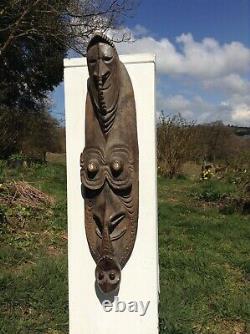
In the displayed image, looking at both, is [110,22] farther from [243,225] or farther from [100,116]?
[100,116]

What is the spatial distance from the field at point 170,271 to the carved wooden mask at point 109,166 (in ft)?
2.91

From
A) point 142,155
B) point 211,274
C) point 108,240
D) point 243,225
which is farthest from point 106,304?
point 243,225

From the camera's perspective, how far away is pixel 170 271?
412 centimetres

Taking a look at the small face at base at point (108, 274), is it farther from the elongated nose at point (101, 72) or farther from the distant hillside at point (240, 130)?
the distant hillside at point (240, 130)

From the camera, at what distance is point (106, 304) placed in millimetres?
2299

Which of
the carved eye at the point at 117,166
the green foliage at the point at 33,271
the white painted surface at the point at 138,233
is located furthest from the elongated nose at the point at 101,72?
the green foliage at the point at 33,271

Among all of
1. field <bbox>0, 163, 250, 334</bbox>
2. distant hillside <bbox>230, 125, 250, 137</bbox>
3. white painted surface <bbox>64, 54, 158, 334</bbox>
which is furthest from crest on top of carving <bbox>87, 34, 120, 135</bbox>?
distant hillside <bbox>230, 125, 250, 137</bbox>

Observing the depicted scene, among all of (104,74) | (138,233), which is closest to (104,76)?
(104,74)

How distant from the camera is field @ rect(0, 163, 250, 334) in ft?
10.1

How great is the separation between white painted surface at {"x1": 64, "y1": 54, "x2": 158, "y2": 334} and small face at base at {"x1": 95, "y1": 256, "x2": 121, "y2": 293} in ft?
0.26

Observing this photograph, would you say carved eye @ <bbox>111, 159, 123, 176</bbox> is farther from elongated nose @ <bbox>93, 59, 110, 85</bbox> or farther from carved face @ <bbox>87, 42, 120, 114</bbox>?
elongated nose @ <bbox>93, 59, 110, 85</bbox>

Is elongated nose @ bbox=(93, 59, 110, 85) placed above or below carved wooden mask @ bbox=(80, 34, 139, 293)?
above

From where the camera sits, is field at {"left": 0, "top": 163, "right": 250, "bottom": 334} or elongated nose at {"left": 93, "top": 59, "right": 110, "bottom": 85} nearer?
elongated nose at {"left": 93, "top": 59, "right": 110, "bottom": 85}

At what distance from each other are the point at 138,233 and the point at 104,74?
80 centimetres
